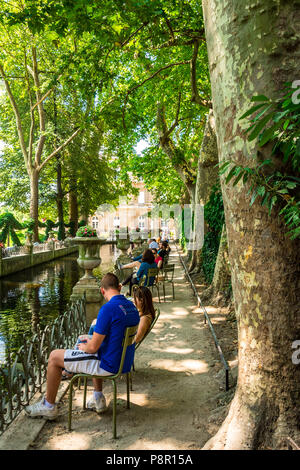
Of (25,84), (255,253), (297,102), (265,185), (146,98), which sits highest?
(25,84)

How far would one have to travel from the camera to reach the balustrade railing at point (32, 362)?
11.1 ft

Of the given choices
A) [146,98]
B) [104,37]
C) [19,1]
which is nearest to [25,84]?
[19,1]

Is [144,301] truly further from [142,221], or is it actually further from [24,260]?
[142,221]

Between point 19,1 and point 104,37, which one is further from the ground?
point 19,1

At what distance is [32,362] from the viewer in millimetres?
3904

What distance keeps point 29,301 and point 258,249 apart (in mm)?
10136

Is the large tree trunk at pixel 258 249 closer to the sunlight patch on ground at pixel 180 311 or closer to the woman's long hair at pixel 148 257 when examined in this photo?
the sunlight patch on ground at pixel 180 311

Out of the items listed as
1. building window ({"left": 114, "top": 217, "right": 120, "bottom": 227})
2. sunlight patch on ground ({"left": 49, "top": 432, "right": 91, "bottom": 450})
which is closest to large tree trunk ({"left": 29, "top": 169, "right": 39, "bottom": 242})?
sunlight patch on ground ({"left": 49, "top": 432, "right": 91, "bottom": 450})

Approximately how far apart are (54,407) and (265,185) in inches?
113

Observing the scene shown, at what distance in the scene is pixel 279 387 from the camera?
2549 mm

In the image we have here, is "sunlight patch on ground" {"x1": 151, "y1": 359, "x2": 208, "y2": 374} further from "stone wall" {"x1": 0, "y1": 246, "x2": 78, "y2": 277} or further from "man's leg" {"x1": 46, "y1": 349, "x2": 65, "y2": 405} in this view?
"stone wall" {"x1": 0, "y1": 246, "x2": 78, "y2": 277}

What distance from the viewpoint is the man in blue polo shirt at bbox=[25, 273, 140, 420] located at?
3.37 m

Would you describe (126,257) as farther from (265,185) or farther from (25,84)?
(25,84)
